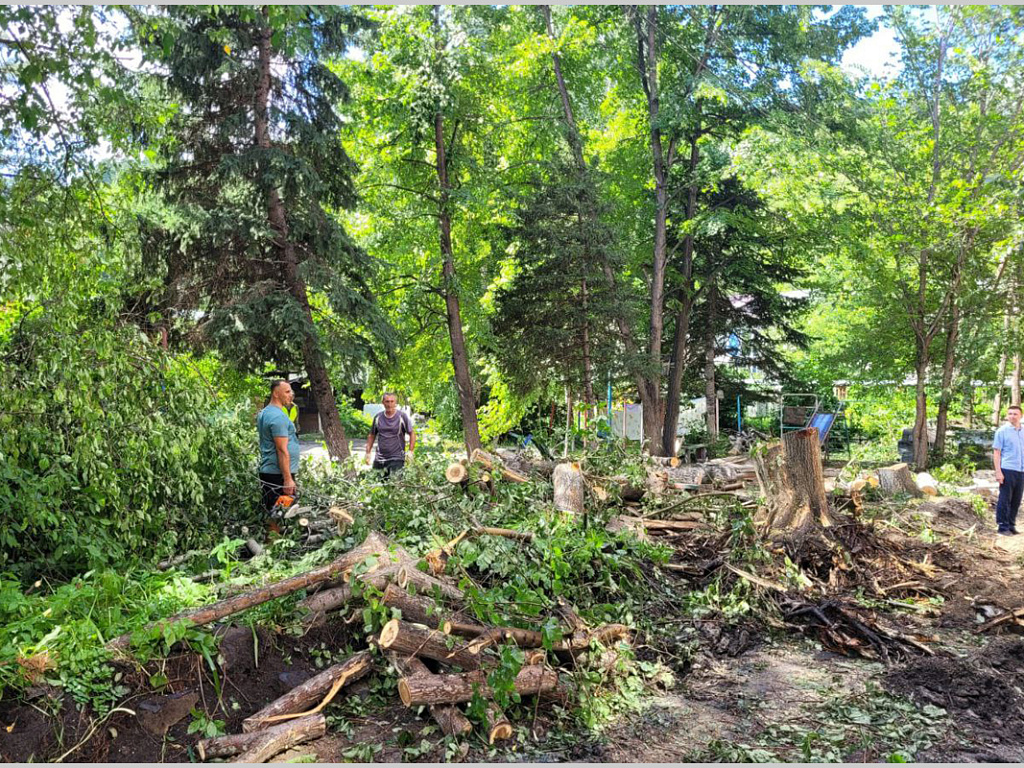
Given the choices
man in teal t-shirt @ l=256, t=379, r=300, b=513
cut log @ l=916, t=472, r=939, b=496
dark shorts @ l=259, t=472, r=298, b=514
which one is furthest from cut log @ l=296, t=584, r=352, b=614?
cut log @ l=916, t=472, r=939, b=496

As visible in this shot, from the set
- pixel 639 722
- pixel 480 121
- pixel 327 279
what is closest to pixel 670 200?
pixel 480 121

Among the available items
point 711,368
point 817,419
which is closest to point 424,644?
point 817,419

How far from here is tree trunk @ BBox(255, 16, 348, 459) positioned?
38.7ft

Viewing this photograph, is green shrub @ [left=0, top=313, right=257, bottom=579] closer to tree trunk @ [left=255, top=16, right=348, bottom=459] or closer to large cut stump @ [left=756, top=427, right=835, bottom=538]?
large cut stump @ [left=756, top=427, right=835, bottom=538]

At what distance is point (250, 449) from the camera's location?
27.2 ft

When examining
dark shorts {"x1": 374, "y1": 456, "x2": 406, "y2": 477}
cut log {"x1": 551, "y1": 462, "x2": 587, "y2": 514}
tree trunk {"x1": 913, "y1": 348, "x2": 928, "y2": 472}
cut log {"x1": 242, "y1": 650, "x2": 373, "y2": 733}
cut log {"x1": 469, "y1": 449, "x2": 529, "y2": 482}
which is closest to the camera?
cut log {"x1": 242, "y1": 650, "x2": 373, "y2": 733}

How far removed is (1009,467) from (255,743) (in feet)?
28.4

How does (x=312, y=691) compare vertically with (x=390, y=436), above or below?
below

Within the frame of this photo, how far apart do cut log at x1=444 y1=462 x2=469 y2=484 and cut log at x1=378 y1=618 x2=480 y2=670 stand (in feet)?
9.73

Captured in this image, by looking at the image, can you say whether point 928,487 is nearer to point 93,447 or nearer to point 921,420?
point 921,420

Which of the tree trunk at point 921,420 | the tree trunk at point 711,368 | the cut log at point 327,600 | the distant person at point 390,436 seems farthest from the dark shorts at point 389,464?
the tree trunk at point 711,368

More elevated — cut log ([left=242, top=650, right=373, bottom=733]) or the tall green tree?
the tall green tree

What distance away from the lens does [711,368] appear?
67.3ft

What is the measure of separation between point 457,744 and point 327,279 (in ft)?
27.6
